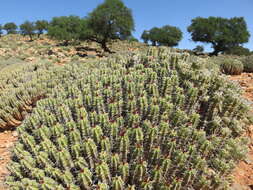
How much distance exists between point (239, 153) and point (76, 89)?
318cm

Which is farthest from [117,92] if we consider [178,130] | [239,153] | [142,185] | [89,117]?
[239,153]

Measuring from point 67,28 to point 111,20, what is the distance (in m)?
9.82

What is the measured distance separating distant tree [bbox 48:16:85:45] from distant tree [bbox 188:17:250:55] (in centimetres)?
1716

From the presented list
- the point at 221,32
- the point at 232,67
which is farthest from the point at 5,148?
the point at 221,32

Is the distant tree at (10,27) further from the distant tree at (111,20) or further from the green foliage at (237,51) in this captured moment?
the green foliage at (237,51)

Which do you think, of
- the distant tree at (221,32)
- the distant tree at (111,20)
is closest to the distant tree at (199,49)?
the distant tree at (221,32)

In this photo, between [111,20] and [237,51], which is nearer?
[111,20]

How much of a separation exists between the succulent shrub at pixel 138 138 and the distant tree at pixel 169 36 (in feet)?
129

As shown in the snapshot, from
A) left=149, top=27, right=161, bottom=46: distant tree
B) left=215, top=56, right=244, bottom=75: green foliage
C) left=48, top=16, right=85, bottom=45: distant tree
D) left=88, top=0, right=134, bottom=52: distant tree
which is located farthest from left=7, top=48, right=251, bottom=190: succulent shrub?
left=149, top=27, right=161, bottom=46: distant tree

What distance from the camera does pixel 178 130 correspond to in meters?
3.46

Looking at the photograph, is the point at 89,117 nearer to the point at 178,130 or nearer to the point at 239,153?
the point at 178,130

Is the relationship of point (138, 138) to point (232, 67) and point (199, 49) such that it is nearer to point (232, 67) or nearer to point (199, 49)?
point (232, 67)

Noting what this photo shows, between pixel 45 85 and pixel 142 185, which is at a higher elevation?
pixel 45 85

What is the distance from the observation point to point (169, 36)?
4209 centimetres
